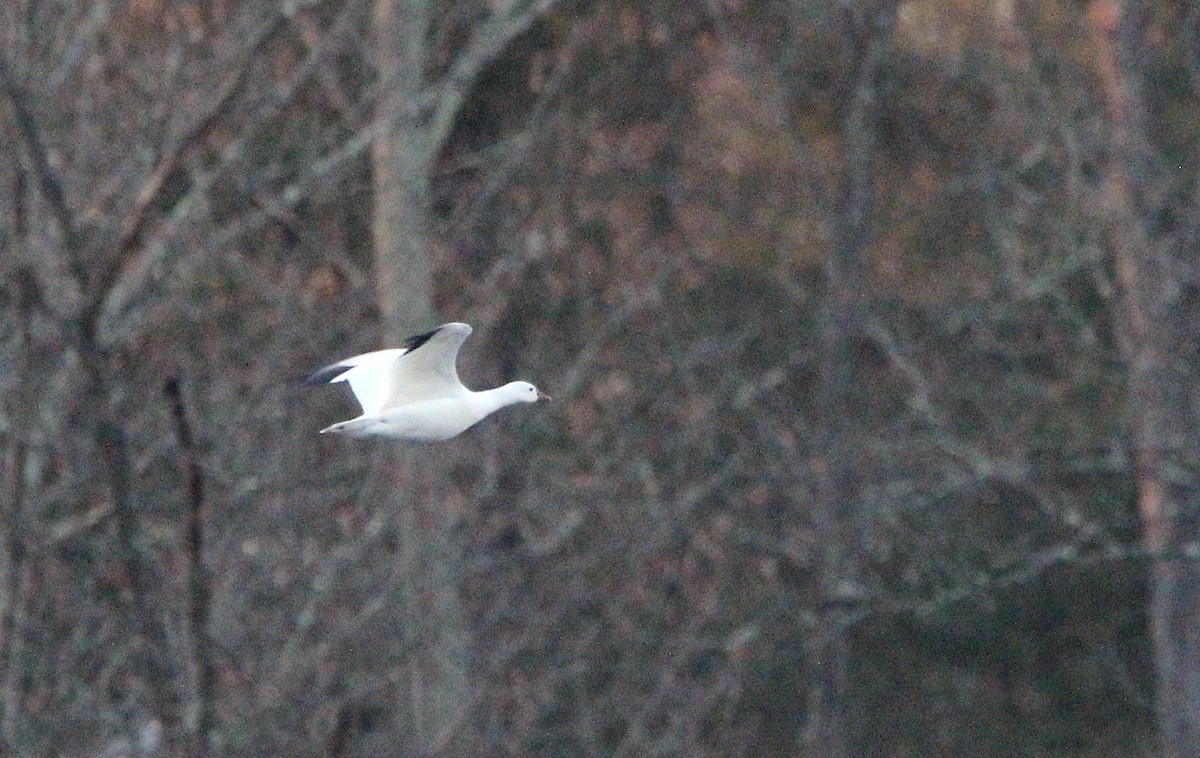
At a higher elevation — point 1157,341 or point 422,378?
point 1157,341

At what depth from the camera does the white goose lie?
613 centimetres

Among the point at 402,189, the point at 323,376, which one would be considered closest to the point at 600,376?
the point at 402,189

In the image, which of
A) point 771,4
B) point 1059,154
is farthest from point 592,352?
point 771,4

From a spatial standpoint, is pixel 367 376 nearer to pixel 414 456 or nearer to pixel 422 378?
pixel 422 378

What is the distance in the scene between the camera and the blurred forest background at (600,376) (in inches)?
291

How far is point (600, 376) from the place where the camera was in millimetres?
13562

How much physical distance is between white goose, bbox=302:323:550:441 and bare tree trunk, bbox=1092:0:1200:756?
4093 mm

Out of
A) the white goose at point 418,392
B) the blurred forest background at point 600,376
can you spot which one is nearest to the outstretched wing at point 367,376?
the white goose at point 418,392

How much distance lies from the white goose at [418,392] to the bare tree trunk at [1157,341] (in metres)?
4.09

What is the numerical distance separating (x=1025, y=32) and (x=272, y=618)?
4620 mm

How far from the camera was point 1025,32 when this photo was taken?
35.7 ft

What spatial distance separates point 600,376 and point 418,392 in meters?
6.97

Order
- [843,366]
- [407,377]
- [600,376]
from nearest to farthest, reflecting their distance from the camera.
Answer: [407,377], [843,366], [600,376]

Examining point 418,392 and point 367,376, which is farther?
point 367,376
